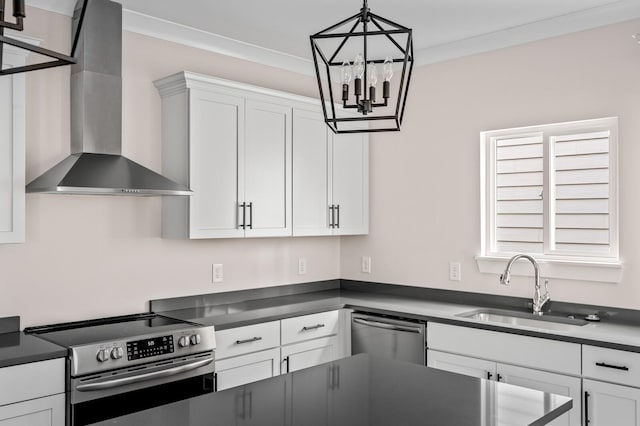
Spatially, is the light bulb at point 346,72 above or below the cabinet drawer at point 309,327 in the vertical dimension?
above

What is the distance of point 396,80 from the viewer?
4.25 metres

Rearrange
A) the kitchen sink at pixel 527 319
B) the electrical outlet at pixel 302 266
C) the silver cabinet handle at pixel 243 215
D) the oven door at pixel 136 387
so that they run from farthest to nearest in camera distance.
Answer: the electrical outlet at pixel 302 266 < the silver cabinet handle at pixel 243 215 < the kitchen sink at pixel 527 319 < the oven door at pixel 136 387

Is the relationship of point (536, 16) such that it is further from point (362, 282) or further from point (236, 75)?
point (362, 282)

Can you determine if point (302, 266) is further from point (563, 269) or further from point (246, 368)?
point (563, 269)

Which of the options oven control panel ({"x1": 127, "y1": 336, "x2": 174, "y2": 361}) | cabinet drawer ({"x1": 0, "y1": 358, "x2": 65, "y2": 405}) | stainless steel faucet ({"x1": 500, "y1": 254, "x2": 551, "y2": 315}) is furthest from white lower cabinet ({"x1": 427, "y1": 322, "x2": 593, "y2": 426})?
cabinet drawer ({"x1": 0, "y1": 358, "x2": 65, "y2": 405})

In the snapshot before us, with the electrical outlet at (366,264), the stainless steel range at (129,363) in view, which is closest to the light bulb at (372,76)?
the stainless steel range at (129,363)

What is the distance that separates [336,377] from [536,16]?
2.46 metres

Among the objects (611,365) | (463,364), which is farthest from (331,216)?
(611,365)

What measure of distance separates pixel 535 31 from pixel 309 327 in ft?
7.44

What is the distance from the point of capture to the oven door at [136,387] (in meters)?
2.51

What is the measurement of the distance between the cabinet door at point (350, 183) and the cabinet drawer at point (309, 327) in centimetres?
71

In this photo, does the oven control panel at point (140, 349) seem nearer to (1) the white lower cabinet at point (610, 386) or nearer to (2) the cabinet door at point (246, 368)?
(2) the cabinet door at point (246, 368)

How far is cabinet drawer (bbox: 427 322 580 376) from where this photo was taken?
9.36ft

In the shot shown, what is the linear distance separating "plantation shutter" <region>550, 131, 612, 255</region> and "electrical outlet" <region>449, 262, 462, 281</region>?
2.11ft
